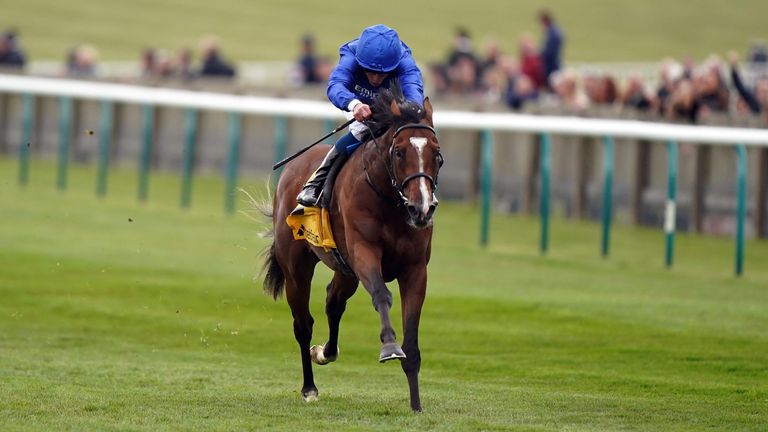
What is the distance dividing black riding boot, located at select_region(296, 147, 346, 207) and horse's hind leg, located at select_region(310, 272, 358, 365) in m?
0.59

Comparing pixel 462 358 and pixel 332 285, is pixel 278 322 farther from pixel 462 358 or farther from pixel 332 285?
pixel 332 285

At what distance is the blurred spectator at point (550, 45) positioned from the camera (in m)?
22.2

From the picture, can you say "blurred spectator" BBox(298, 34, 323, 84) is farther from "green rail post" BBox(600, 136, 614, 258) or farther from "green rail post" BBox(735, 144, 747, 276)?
"green rail post" BBox(735, 144, 747, 276)

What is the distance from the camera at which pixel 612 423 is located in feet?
27.7

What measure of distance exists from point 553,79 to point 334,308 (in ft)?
42.7

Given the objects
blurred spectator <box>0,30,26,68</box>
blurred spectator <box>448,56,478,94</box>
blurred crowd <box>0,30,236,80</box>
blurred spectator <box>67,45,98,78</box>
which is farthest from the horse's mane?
blurred spectator <box>0,30,26,68</box>

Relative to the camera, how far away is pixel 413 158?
850cm

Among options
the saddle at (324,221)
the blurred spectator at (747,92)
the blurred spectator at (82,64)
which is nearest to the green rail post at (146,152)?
the blurred spectator at (747,92)

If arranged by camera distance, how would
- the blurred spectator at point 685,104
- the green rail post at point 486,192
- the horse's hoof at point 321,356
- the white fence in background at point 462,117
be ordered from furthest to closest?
the blurred spectator at point 685,104, the green rail post at point 486,192, the white fence in background at point 462,117, the horse's hoof at point 321,356

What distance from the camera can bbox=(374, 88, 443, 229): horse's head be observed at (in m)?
8.38

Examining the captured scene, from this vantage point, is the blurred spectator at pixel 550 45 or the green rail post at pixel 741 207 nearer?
the green rail post at pixel 741 207

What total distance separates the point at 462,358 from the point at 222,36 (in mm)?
39885

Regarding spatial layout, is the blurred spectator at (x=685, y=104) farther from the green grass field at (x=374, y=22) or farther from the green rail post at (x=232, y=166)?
the green grass field at (x=374, y=22)

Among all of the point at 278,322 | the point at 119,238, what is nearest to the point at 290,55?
the point at 119,238
